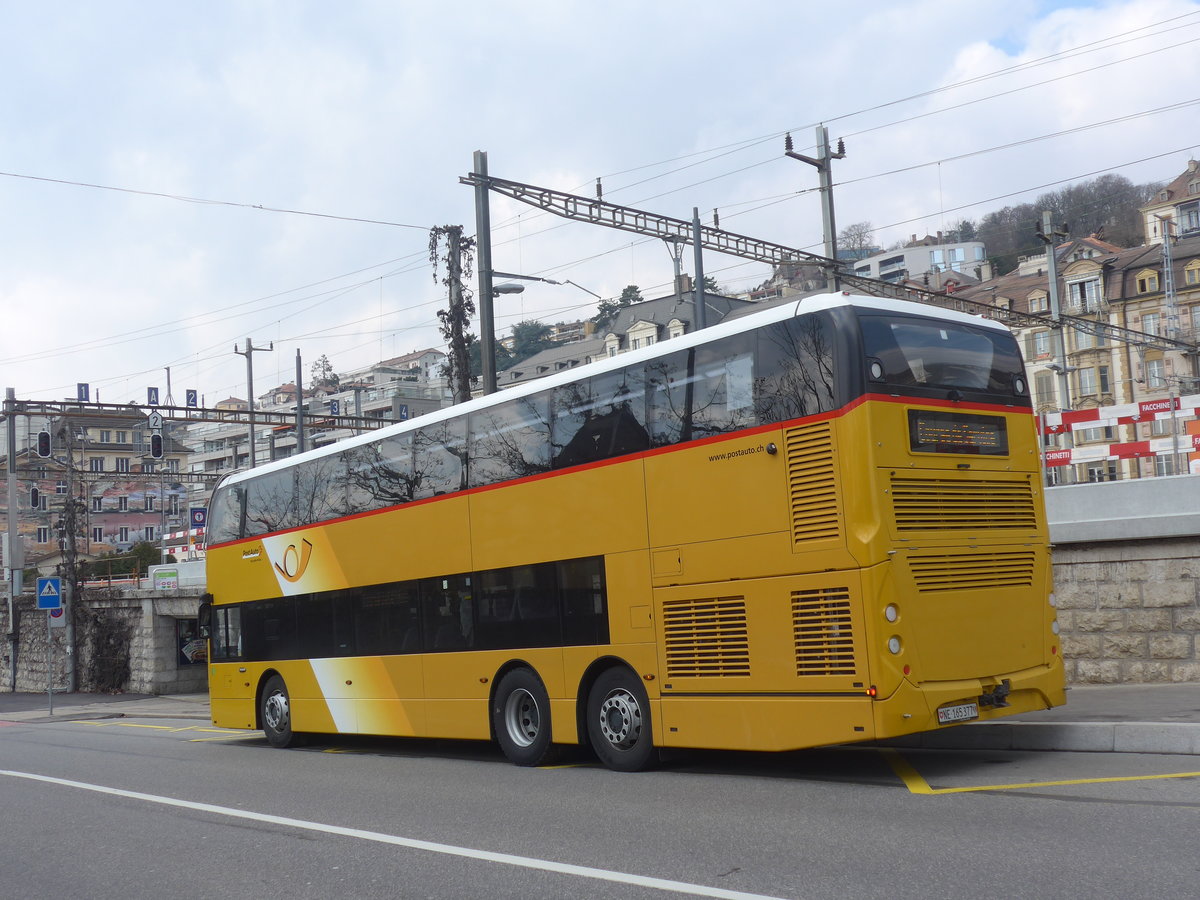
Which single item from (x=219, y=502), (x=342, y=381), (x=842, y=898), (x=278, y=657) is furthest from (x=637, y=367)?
(x=342, y=381)

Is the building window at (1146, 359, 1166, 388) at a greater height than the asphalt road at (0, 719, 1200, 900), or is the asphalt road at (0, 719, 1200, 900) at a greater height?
the building window at (1146, 359, 1166, 388)

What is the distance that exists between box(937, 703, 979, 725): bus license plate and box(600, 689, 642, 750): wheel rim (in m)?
3.01

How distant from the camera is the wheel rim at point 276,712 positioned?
17.8m

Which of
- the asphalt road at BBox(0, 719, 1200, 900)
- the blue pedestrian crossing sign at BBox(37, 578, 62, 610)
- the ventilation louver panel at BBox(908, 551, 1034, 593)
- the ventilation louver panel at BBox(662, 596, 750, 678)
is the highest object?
the blue pedestrian crossing sign at BBox(37, 578, 62, 610)

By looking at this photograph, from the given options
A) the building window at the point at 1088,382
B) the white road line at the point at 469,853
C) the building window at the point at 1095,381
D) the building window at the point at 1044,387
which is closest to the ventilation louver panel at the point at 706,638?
the white road line at the point at 469,853

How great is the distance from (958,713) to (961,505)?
168 cm

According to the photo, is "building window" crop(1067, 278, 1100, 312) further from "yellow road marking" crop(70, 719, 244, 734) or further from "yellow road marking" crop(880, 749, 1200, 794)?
"yellow road marking" crop(880, 749, 1200, 794)

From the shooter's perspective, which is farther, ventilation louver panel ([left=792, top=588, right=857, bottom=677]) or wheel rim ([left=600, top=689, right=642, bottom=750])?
wheel rim ([left=600, top=689, right=642, bottom=750])

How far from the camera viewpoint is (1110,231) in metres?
104

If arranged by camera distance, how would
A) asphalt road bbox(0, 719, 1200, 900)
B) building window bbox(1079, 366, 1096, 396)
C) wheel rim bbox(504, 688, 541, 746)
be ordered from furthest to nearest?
1. building window bbox(1079, 366, 1096, 396)
2. wheel rim bbox(504, 688, 541, 746)
3. asphalt road bbox(0, 719, 1200, 900)

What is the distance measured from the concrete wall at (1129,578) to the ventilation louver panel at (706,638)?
6.40 meters

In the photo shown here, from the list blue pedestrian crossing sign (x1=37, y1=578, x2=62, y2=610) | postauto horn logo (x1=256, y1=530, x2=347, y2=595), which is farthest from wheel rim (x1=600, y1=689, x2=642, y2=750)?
blue pedestrian crossing sign (x1=37, y1=578, x2=62, y2=610)

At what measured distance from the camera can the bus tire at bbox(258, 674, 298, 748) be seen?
17.8 m

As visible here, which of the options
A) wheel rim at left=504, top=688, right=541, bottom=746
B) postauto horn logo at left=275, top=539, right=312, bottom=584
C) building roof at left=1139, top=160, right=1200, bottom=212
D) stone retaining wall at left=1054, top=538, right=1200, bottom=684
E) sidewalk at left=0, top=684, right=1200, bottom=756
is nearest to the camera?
sidewalk at left=0, top=684, right=1200, bottom=756
